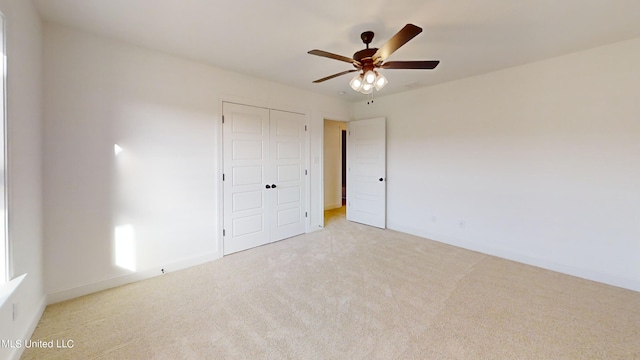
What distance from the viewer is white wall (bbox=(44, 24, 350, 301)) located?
222cm

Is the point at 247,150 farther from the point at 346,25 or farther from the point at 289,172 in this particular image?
the point at 346,25

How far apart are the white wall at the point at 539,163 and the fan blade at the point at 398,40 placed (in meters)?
1.58

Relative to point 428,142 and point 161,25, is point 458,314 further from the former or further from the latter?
point 161,25

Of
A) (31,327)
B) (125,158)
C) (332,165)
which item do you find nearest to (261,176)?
(125,158)

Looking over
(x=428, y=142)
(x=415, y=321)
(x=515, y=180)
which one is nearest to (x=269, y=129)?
(x=428, y=142)

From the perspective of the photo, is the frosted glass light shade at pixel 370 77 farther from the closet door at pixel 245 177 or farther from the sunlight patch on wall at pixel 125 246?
the sunlight patch on wall at pixel 125 246

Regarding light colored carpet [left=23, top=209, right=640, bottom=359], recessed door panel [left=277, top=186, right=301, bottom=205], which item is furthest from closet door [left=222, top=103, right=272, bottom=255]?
light colored carpet [left=23, top=209, right=640, bottom=359]

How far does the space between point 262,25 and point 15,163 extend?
2102mm

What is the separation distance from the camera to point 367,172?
15.7 feet

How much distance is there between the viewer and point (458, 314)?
2.06 meters

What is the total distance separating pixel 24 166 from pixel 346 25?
278 centimetres

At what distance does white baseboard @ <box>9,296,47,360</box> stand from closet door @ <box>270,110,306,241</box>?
244cm

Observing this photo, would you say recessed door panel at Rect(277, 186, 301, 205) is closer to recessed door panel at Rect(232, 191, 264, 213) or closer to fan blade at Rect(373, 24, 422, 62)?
recessed door panel at Rect(232, 191, 264, 213)

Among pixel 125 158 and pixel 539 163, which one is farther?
pixel 539 163
